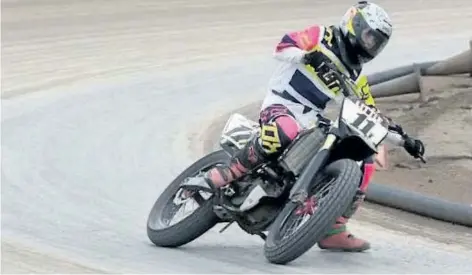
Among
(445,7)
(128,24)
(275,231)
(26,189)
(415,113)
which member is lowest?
(445,7)

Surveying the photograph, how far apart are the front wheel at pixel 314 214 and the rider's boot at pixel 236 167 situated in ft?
1.56

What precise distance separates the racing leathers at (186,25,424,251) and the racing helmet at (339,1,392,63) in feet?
0.27

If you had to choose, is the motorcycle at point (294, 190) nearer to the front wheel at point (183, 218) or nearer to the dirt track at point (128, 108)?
the front wheel at point (183, 218)

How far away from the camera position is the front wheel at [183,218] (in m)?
8.01

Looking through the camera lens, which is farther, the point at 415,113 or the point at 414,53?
the point at 414,53

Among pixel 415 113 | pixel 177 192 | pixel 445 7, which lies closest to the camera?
pixel 177 192

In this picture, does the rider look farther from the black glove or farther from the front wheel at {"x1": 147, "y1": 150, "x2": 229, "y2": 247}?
the front wheel at {"x1": 147, "y1": 150, "x2": 229, "y2": 247}

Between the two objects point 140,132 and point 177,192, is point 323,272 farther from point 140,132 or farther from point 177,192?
point 140,132

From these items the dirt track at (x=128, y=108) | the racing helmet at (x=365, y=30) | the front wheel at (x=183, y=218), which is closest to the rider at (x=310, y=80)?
the racing helmet at (x=365, y=30)

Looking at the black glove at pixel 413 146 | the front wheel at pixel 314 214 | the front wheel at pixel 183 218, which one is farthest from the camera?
the front wheel at pixel 183 218

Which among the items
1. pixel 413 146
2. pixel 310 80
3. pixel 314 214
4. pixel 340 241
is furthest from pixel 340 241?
pixel 310 80

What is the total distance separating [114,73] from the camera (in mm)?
15766

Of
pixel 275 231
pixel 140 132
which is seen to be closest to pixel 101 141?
pixel 140 132

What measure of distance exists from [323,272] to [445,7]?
15.9 meters
